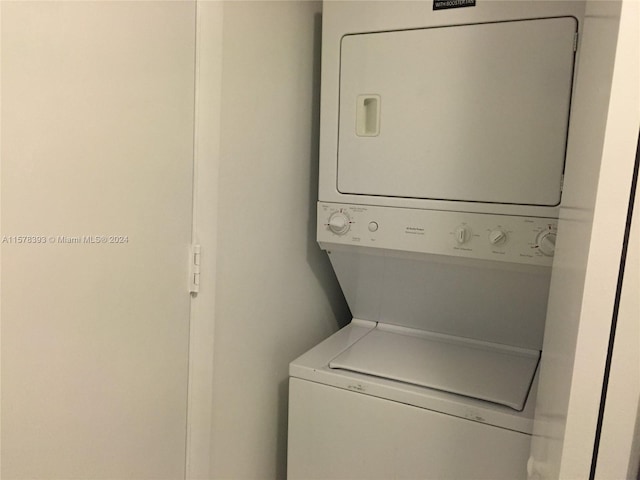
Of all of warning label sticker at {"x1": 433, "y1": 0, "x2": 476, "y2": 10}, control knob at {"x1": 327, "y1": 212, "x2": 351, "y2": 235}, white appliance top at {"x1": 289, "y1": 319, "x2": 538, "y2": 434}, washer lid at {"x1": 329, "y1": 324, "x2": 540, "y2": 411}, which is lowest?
white appliance top at {"x1": 289, "y1": 319, "x2": 538, "y2": 434}

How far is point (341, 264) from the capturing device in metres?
1.69

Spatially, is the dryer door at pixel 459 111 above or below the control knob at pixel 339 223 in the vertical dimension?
above

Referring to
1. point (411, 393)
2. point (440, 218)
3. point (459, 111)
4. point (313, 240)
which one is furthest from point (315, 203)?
point (411, 393)

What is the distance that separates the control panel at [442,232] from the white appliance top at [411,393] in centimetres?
34

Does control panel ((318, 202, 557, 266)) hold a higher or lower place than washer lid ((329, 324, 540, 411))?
higher

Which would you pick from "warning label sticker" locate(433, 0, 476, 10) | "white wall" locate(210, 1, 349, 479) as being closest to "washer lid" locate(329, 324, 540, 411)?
"white wall" locate(210, 1, 349, 479)

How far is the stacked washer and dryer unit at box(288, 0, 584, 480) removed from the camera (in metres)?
1.30

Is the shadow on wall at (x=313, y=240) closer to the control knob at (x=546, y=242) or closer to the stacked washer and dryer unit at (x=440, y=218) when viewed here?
the stacked washer and dryer unit at (x=440, y=218)

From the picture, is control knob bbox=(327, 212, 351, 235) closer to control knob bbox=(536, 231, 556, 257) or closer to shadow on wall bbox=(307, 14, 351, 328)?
shadow on wall bbox=(307, 14, 351, 328)

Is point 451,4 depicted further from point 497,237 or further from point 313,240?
point 313,240

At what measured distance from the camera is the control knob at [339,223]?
1.55 meters

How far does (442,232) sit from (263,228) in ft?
1.56

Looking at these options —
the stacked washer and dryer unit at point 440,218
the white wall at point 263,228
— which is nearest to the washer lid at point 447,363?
the stacked washer and dryer unit at point 440,218

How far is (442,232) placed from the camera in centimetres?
145
